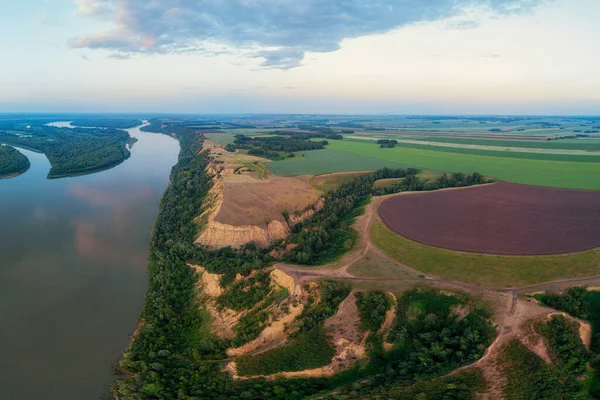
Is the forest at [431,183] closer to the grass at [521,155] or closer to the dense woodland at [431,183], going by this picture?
the dense woodland at [431,183]

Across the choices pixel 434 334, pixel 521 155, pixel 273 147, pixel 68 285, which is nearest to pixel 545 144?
pixel 521 155

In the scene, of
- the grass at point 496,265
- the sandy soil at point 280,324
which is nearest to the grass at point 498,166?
the grass at point 496,265

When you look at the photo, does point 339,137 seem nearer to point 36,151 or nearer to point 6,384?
point 36,151

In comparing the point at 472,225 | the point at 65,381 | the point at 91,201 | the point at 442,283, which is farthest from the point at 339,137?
the point at 65,381

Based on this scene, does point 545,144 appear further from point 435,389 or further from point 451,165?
point 435,389

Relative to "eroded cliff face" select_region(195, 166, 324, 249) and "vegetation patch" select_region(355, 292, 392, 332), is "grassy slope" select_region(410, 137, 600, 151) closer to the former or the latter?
"eroded cliff face" select_region(195, 166, 324, 249)

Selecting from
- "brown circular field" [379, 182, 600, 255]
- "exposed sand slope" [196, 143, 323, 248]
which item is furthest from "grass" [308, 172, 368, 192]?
"brown circular field" [379, 182, 600, 255]
